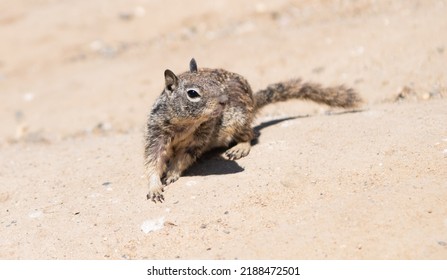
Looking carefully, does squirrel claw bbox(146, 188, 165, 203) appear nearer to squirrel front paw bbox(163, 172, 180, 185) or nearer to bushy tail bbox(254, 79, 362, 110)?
squirrel front paw bbox(163, 172, 180, 185)

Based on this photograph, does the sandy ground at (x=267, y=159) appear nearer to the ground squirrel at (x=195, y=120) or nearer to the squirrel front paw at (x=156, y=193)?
the squirrel front paw at (x=156, y=193)

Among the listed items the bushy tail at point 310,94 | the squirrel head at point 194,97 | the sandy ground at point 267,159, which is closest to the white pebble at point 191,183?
the sandy ground at point 267,159

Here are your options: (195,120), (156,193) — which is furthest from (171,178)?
(195,120)

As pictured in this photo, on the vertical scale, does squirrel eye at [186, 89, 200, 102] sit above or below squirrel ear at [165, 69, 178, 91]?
below

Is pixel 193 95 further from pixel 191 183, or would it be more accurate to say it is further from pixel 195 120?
pixel 191 183

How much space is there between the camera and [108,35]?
13492 millimetres

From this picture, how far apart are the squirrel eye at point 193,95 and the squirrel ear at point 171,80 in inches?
9.2

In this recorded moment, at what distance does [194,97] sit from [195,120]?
0.21 metres

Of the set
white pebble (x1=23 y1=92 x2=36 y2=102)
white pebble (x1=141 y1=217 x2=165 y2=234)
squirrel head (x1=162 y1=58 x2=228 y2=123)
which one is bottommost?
white pebble (x1=23 y1=92 x2=36 y2=102)

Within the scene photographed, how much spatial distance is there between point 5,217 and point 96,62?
773cm

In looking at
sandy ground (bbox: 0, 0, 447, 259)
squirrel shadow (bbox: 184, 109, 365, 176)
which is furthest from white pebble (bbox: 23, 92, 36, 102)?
squirrel shadow (bbox: 184, 109, 365, 176)

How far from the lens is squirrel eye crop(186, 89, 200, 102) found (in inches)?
205

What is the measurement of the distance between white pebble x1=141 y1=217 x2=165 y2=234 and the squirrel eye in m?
1.07

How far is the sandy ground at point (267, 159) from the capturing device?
445cm
